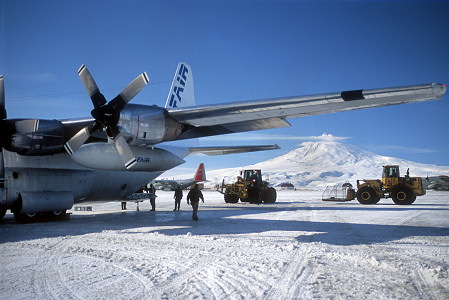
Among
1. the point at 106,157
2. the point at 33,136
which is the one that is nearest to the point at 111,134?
the point at 106,157

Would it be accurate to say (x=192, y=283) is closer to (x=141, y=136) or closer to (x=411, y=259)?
(x=411, y=259)

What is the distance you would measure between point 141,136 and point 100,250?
3.85 m

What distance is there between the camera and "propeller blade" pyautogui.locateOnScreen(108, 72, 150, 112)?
10.3m

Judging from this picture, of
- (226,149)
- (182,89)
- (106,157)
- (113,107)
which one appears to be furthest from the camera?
(182,89)

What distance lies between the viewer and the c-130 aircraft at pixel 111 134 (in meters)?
9.55

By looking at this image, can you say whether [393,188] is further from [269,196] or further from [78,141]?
[78,141]

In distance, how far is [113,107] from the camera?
1028cm

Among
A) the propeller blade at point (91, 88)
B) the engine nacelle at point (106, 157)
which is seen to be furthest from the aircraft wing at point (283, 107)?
the propeller blade at point (91, 88)

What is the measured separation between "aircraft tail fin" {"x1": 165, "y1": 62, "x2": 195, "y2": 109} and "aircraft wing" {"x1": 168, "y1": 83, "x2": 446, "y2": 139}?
6.87 m

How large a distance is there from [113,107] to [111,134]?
0.86 m

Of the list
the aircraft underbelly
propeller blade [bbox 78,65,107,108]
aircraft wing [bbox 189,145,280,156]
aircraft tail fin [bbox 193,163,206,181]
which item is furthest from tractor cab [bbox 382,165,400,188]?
aircraft tail fin [bbox 193,163,206,181]

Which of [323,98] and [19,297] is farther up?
[323,98]

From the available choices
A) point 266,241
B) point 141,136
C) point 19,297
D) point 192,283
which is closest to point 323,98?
point 266,241

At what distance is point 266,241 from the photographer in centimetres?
888
